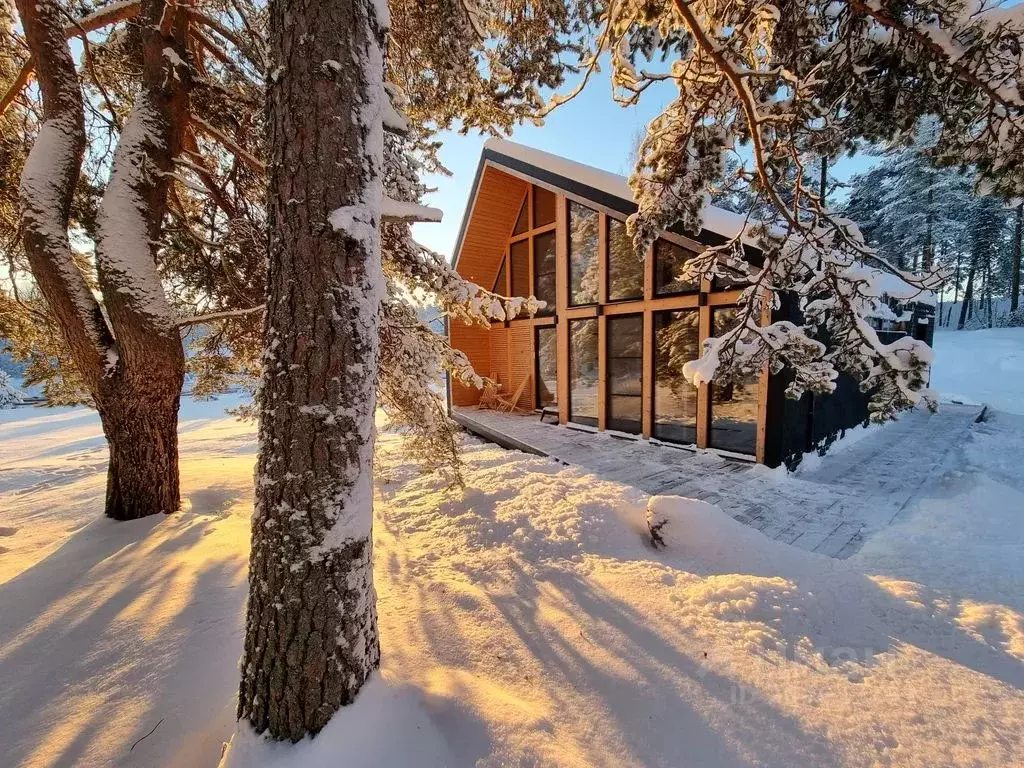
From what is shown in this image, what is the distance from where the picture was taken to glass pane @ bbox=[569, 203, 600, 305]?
8.75 meters

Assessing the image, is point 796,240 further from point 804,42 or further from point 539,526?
point 539,526

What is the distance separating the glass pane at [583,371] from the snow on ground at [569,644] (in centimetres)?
454

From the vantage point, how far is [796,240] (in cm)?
390

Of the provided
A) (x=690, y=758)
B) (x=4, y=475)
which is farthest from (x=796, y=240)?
(x=4, y=475)

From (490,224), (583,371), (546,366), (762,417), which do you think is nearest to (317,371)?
(762,417)

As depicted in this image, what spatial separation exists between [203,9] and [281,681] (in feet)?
21.0

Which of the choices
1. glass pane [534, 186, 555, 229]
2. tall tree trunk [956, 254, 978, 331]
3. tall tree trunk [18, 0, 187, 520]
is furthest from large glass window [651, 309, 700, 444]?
tall tree trunk [956, 254, 978, 331]

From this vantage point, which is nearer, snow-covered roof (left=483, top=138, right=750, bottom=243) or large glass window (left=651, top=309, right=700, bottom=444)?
snow-covered roof (left=483, top=138, right=750, bottom=243)

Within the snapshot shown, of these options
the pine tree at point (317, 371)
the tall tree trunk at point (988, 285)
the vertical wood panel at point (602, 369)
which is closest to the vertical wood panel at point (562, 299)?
the vertical wood panel at point (602, 369)

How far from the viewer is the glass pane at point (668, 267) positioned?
6.99m

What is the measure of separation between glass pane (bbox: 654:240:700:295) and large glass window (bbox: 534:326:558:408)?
325 centimetres

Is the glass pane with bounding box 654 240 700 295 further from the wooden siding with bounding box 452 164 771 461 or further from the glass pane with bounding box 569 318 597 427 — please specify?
the glass pane with bounding box 569 318 597 427

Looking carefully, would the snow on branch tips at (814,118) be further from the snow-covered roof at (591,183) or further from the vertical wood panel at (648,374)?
the vertical wood panel at (648,374)

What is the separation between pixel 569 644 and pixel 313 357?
6.55ft
